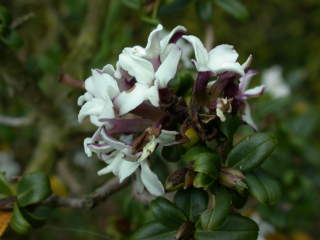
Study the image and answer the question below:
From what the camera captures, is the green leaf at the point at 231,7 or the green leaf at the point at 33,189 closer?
the green leaf at the point at 33,189

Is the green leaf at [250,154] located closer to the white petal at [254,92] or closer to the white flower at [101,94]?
the white petal at [254,92]

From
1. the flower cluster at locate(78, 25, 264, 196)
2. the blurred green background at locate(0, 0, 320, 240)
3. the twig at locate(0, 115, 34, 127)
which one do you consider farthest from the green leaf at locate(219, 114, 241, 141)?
the twig at locate(0, 115, 34, 127)

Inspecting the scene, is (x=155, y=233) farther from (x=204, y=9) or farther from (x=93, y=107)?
(x=204, y=9)

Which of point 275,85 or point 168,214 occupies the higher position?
point 168,214

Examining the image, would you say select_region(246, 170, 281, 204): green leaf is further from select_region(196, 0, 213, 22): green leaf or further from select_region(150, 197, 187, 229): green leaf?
select_region(196, 0, 213, 22): green leaf

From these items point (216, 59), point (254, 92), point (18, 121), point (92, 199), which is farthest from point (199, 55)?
point (18, 121)

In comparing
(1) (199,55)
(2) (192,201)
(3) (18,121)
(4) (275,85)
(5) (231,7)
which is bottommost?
(4) (275,85)

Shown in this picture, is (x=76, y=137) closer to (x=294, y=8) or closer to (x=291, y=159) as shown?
(x=291, y=159)

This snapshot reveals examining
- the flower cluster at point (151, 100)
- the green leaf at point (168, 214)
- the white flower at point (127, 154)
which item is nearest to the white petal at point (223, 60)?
the flower cluster at point (151, 100)
